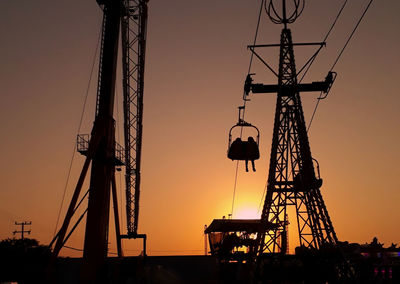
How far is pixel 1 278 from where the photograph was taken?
162 feet

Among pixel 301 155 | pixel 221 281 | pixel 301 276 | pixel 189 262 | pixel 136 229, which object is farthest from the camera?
pixel 136 229

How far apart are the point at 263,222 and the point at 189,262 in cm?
1088

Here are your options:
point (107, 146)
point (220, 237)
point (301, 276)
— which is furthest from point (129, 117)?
point (301, 276)

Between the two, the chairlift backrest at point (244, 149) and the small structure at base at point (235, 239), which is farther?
the small structure at base at point (235, 239)

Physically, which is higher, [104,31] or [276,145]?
[104,31]

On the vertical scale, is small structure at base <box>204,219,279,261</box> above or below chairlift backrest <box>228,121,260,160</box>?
below

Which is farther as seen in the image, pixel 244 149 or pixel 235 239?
pixel 235 239

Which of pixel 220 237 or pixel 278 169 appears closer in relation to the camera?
pixel 278 169

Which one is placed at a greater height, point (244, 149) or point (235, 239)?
point (244, 149)

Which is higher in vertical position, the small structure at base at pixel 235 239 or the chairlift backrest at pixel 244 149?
the chairlift backrest at pixel 244 149

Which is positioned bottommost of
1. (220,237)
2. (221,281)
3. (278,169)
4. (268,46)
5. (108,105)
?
(221,281)

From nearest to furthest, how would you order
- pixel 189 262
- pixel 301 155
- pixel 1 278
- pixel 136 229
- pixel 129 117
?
pixel 301 155
pixel 189 262
pixel 1 278
pixel 129 117
pixel 136 229

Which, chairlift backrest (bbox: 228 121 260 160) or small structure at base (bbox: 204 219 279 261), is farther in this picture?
small structure at base (bbox: 204 219 279 261)

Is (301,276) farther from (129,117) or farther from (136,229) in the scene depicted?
(136,229)
